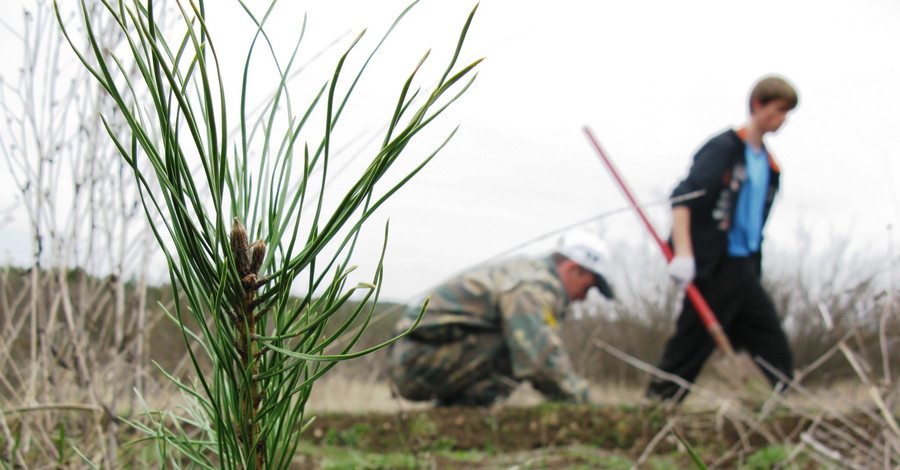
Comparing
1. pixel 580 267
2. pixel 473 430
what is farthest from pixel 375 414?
pixel 580 267

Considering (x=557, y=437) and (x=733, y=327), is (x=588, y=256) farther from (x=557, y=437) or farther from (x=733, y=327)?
(x=557, y=437)

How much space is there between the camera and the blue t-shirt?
230 inches

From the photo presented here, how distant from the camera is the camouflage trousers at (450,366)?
600 centimetres

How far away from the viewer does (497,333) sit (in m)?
6.18

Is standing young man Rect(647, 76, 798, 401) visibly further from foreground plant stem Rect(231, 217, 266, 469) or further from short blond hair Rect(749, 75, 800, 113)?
foreground plant stem Rect(231, 217, 266, 469)

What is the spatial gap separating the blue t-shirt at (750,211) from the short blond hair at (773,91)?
39 cm

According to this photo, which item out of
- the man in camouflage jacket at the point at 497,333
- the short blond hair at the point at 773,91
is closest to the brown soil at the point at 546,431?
the man in camouflage jacket at the point at 497,333

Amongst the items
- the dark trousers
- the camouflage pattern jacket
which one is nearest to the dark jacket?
the dark trousers

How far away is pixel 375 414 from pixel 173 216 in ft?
17.4

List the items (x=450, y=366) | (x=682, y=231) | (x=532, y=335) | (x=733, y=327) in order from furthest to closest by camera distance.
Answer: (x=733, y=327)
(x=450, y=366)
(x=682, y=231)
(x=532, y=335)

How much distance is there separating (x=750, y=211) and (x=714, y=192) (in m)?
0.41

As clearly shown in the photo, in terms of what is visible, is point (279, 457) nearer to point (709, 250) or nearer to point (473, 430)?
point (473, 430)

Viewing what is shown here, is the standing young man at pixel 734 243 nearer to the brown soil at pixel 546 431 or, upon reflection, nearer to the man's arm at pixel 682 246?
the man's arm at pixel 682 246

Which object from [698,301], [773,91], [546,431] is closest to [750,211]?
[698,301]
